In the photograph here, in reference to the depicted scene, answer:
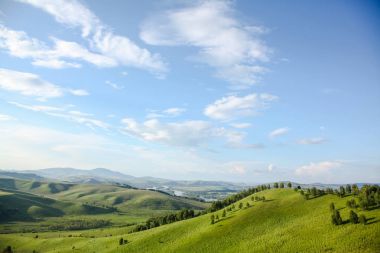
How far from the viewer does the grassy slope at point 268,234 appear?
7100 centimetres

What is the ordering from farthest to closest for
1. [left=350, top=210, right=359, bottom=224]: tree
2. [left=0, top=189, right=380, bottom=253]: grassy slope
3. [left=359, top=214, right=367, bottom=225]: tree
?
1. [left=350, top=210, right=359, bottom=224]: tree
2. [left=359, top=214, right=367, bottom=225]: tree
3. [left=0, top=189, right=380, bottom=253]: grassy slope

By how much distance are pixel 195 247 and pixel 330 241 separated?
37.1 metres

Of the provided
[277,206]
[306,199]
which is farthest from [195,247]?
[306,199]

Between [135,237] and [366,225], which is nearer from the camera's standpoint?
[366,225]

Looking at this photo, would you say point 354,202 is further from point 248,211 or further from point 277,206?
point 248,211

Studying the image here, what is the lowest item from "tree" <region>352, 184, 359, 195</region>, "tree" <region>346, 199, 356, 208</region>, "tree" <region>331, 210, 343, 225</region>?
"tree" <region>331, 210, 343, 225</region>

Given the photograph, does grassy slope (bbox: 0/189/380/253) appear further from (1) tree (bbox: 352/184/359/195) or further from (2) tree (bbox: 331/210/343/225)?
(1) tree (bbox: 352/184/359/195)

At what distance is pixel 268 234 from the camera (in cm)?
8744

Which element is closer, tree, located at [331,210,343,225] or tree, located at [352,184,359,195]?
tree, located at [331,210,343,225]

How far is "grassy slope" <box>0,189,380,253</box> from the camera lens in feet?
233

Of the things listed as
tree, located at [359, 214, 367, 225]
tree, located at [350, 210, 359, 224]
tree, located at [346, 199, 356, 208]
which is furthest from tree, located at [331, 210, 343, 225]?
tree, located at [346, 199, 356, 208]

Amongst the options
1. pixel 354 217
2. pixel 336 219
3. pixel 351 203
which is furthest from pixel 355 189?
pixel 354 217

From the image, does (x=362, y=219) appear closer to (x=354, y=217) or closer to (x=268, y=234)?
(x=354, y=217)

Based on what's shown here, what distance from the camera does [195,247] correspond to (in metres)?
92.7
